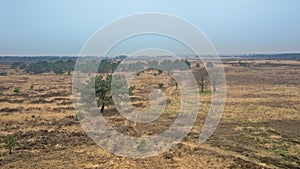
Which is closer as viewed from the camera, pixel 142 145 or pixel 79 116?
pixel 142 145

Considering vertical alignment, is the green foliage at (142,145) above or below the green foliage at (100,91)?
below

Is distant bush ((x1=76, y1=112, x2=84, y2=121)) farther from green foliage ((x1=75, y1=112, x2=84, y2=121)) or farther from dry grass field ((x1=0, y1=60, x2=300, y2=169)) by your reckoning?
dry grass field ((x1=0, y1=60, x2=300, y2=169))

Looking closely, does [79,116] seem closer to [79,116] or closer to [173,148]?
[79,116]

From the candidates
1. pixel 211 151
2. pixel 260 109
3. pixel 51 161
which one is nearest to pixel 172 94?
pixel 260 109

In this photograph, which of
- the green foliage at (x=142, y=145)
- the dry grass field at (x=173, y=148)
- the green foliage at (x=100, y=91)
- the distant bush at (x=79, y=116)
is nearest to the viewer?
the dry grass field at (x=173, y=148)

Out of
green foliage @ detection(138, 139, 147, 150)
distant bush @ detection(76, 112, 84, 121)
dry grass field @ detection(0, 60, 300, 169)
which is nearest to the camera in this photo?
dry grass field @ detection(0, 60, 300, 169)

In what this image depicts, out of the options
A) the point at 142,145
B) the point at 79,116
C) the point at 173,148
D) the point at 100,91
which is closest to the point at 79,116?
the point at 79,116

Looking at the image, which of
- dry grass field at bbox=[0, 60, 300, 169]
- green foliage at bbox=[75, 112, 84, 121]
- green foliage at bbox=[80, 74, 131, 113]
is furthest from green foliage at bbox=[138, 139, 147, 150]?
green foliage at bbox=[80, 74, 131, 113]

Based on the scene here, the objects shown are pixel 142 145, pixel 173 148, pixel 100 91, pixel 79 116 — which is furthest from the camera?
pixel 100 91

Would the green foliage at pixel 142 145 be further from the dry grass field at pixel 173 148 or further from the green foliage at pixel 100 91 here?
the green foliage at pixel 100 91

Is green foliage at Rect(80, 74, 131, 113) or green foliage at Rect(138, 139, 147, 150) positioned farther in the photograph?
green foliage at Rect(80, 74, 131, 113)

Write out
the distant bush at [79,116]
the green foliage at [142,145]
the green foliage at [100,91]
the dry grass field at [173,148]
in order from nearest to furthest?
the dry grass field at [173,148] < the green foliage at [142,145] < the distant bush at [79,116] < the green foliage at [100,91]

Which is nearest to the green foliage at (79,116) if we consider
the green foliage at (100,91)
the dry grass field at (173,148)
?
the dry grass field at (173,148)

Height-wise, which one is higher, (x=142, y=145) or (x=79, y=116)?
(x=79, y=116)
